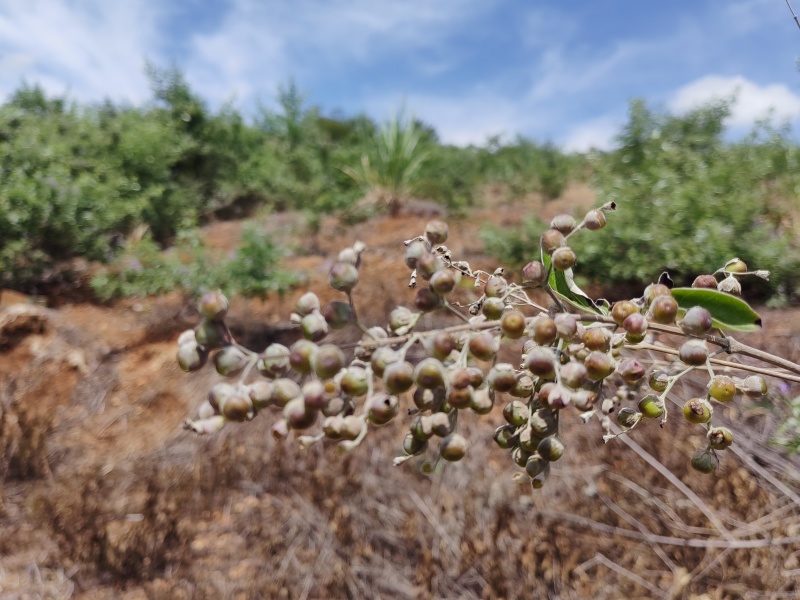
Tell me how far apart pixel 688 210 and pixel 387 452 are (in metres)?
3.03


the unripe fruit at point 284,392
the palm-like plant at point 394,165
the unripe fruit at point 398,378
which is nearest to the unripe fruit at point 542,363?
the unripe fruit at point 398,378

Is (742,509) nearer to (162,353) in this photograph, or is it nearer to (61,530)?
(61,530)

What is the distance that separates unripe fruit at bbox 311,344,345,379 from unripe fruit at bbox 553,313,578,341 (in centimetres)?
21

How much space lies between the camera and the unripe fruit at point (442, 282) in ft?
1.61

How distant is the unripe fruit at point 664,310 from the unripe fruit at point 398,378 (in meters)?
0.23

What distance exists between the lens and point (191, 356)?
0.51 m

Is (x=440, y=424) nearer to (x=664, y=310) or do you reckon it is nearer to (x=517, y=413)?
(x=517, y=413)

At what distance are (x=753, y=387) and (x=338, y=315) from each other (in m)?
0.42

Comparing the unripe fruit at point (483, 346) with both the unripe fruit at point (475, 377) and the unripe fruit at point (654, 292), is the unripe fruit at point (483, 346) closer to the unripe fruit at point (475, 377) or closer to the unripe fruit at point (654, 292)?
the unripe fruit at point (475, 377)

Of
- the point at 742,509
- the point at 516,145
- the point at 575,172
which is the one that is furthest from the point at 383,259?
the point at 516,145

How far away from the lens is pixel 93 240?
5.46m

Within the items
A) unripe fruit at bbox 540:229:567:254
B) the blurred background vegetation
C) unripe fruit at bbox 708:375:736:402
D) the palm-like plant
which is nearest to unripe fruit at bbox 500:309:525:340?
unripe fruit at bbox 540:229:567:254

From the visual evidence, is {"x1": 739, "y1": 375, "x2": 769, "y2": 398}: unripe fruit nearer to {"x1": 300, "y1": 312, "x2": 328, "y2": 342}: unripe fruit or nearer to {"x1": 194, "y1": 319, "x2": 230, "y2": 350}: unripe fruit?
{"x1": 300, "y1": 312, "x2": 328, "y2": 342}: unripe fruit

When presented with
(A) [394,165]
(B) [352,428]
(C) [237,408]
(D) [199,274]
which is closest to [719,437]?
(B) [352,428]
